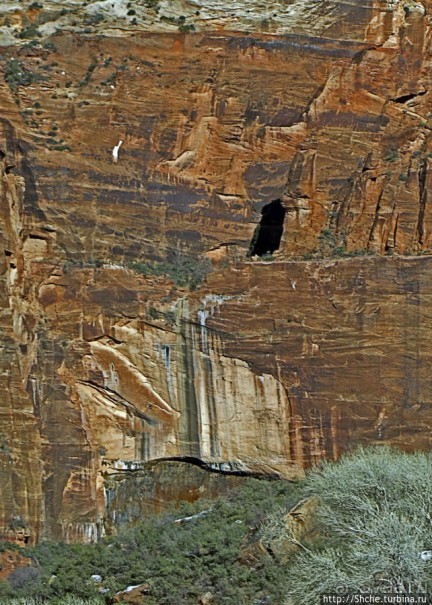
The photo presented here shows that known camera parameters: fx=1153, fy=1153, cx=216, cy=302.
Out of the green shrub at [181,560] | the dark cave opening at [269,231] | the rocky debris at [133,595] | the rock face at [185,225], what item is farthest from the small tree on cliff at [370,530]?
the dark cave opening at [269,231]

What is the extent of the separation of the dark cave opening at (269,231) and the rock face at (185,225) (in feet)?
1.80

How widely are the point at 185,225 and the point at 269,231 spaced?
106 inches

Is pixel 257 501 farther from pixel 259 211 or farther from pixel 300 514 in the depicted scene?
pixel 259 211

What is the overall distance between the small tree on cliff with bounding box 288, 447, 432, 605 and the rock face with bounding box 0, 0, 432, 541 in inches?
134

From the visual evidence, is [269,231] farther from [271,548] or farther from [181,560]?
[181,560]

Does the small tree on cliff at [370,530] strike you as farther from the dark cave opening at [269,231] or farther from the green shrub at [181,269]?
the dark cave opening at [269,231]

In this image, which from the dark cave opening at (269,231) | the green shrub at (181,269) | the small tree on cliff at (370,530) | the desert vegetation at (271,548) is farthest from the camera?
the dark cave opening at (269,231)

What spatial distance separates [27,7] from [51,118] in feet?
11.5

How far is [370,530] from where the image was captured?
24.4 m

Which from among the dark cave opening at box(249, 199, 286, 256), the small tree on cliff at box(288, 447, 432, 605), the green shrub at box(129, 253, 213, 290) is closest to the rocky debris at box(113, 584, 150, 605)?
the small tree on cliff at box(288, 447, 432, 605)

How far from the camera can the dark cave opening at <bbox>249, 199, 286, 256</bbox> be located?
106 ft

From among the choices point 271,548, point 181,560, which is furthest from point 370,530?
point 181,560

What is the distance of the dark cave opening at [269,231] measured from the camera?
32.4 metres

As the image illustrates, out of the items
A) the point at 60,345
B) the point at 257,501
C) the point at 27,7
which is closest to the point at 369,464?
the point at 257,501
